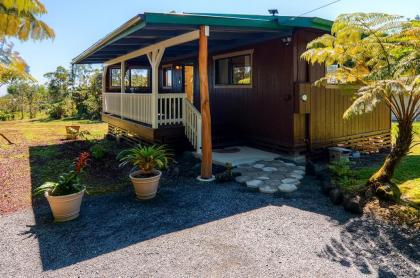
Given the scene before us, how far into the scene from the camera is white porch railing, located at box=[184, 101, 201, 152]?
7.01m

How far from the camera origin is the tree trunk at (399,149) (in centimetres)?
442

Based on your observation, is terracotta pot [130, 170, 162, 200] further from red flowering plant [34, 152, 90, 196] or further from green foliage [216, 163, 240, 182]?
green foliage [216, 163, 240, 182]

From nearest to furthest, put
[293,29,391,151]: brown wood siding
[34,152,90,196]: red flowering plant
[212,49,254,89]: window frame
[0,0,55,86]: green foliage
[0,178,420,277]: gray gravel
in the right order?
[0,178,420,277]: gray gravel < [34,152,90,196]: red flowering plant < [293,29,391,151]: brown wood siding < [212,49,254,89]: window frame < [0,0,55,86]: green foliage

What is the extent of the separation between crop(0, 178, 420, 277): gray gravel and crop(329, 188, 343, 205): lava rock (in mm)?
84

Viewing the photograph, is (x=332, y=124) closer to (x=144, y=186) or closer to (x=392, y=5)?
(x=144, y=186)

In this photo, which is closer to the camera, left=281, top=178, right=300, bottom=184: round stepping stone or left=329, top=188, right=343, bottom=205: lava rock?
left=329, top=188, right=343, bottom=205: lava rock

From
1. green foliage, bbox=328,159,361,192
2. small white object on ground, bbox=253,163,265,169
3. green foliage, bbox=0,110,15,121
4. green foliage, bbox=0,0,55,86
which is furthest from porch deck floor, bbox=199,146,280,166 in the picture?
green foliage, bbox=0,110,15,121

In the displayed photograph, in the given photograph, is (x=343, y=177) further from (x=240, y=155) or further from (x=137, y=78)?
(x=137, y=78)

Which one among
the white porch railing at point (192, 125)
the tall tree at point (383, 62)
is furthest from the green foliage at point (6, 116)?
the tall tree at point (383, 62)

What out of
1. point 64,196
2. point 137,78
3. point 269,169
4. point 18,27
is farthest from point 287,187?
point 18,27

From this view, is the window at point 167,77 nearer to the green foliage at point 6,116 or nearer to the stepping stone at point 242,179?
the stepping stone at point 242,179

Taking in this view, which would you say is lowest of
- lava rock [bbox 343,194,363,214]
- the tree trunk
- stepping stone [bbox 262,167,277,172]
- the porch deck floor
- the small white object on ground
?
lava rock [bbox 343,194,363,214]

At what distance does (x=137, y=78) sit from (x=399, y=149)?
10.9 metres

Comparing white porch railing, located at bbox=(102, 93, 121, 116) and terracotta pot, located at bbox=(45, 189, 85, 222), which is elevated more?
white porch railing, located at bbox=(102, 93, 121, 116)
